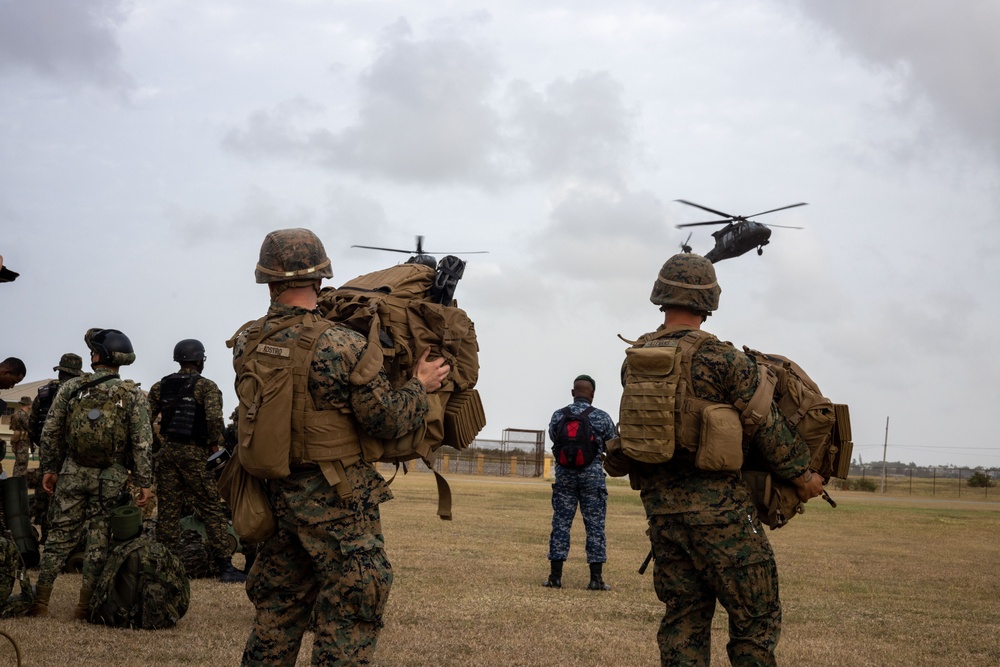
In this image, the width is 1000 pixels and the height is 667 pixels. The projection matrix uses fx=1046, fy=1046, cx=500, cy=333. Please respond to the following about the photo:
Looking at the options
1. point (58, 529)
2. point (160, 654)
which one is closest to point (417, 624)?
point (160, 654)

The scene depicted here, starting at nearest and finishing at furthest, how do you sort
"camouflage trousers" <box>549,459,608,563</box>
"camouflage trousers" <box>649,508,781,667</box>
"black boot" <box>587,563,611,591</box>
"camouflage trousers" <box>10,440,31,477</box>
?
1. "camouflage trousers" <box>649,508,781,667</box>
2. "black boot" <box>587,563,611,591</box>
3. "camouflage trousers" <box>549,459,608,563</box>
4. "camouflage trousers" <box>10,440,31,477</box>

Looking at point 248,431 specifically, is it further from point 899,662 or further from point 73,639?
point 899,662

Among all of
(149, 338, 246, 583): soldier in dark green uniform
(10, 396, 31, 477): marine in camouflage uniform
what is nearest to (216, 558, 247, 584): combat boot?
(149, 338, 246, 583): soldier in dark green uniform

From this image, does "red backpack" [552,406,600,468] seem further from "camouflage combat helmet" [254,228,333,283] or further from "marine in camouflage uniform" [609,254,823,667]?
"camouflage combat helmet" [254,228,333,283]

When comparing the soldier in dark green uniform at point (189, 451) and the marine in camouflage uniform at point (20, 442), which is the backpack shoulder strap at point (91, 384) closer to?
the soldier in dark green uniform at point (189, 451)

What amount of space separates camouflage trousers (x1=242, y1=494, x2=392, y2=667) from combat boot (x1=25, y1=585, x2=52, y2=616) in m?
4.03

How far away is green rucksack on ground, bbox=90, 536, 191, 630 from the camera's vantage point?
25.4 feet

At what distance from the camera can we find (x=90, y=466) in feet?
26.7

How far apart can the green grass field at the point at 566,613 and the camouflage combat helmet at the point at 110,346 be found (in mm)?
2018

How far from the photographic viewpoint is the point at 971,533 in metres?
21.5

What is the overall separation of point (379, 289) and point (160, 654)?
3.36m

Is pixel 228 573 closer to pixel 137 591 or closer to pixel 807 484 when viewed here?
pixel 137 591

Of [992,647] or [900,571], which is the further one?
[900,571]

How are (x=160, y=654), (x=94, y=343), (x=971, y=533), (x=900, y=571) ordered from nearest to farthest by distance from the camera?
(x=160, y=654)
(x=94, y=343)
(x=900, y=571)
(x=971, y=533)
